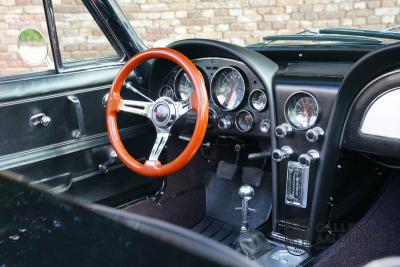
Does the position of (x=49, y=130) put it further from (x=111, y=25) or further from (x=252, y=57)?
(x=252, y=57)

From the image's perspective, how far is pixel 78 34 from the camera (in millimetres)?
2600

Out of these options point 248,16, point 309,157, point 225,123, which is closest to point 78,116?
point 225,123

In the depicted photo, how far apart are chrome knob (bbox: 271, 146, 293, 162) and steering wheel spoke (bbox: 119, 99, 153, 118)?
0.57 m

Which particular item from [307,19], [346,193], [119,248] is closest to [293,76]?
[346,193]

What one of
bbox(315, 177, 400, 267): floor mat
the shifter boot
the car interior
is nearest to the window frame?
the car interior

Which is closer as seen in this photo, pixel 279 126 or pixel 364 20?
pixel 279 126

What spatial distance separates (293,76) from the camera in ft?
7.11

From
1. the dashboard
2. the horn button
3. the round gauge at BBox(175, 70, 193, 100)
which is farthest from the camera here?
the round gauge at BBox(175, 70, 193, 100)

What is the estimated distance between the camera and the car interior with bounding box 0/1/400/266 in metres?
2.04

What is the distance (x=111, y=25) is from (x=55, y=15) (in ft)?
1.22

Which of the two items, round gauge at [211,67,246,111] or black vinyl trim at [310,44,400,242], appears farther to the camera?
round gauge at [211,67,246,111]

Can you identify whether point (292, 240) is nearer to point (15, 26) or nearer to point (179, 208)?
point (179, 208)

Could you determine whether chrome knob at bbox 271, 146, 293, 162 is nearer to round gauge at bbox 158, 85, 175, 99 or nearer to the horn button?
the horn button

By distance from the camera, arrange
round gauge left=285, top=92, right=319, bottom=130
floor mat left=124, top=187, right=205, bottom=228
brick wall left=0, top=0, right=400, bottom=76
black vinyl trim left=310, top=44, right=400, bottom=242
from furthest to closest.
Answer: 1. brick wall left=0, top=0, right=400, bottom=76
2. floor mat left=124, top=187, right=205, bottom=228
3. round gauge left=285, top=92, right=319, bottom=130
4. black vinyl trim left=310, top=44, right=400, bottom=242
